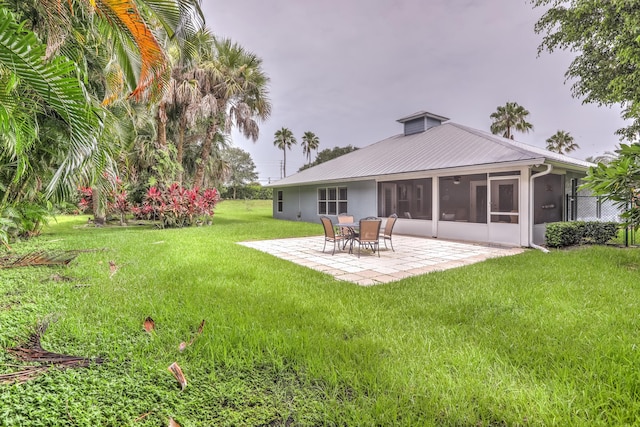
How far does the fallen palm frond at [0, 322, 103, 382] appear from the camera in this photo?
2.18 metres

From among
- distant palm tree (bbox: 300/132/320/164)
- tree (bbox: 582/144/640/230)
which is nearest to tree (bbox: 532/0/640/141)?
tree (bbox: 582/144/640/230)

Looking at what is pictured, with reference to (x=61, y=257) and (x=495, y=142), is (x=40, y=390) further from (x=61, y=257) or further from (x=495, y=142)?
(x=495, y=142)

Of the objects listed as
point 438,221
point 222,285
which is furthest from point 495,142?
point 222,285

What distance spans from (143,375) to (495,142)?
11522mm

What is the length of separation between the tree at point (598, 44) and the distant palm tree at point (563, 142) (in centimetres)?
2382

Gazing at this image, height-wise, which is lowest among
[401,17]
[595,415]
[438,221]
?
[595,415]

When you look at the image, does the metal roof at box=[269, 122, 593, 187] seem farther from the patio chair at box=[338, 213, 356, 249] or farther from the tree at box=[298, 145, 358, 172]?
the tree at box=[298, 145, 358, 172]

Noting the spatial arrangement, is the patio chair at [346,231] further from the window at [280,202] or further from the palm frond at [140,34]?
the window at [280,202]

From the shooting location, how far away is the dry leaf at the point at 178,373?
218 cm

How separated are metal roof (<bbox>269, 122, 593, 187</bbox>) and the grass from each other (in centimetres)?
507

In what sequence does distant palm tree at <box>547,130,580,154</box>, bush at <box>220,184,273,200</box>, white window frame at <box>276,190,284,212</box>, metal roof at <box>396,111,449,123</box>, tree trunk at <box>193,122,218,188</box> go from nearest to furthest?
tree trunk at <box>193,122,218,188</box> → metal roof at <box>396,111,449,123</box> → white window frame at <box>276,190,284,212</box> → distant palm tree at <box>547,130,580,154</box> → bush at <box>220,184,273,200</box>

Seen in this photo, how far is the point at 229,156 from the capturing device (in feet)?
155

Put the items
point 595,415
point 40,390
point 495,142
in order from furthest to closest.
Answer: point 495,142
point 40,390
point 595,415

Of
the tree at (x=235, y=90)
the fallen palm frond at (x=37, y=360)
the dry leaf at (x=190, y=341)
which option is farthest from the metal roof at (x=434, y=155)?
the fallen palm frond at (x=37, y=360)
